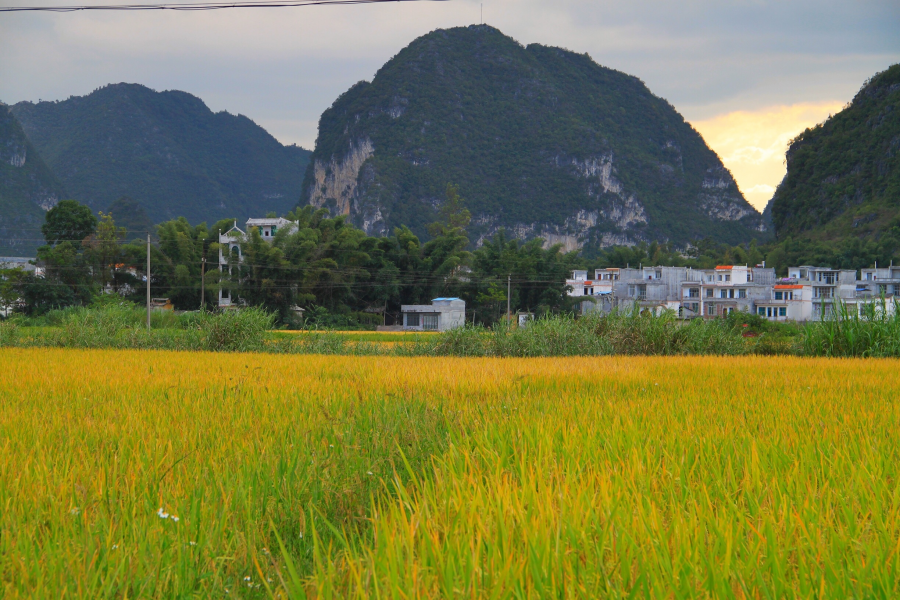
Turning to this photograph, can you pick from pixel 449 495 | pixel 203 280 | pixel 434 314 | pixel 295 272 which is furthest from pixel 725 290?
pixel 449 495

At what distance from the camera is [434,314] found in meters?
44.4

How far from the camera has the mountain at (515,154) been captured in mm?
141500

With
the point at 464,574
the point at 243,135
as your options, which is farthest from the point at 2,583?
the point at 243,135

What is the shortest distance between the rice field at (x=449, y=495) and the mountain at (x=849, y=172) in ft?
274

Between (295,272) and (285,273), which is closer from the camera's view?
(285,273)

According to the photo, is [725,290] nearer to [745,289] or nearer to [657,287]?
[745,289]

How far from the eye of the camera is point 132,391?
503cm

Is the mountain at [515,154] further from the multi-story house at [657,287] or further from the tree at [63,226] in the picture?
Answer: the tree at [63,226]

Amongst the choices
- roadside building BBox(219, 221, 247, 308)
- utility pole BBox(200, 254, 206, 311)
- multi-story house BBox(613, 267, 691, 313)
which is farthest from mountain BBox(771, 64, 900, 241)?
utility pole BBox(200, 254, 206, 311)

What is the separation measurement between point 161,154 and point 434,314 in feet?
365

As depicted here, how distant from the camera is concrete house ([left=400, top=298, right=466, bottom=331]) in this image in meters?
43.8

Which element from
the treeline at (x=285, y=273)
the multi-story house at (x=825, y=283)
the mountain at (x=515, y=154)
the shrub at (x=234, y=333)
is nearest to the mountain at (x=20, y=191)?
the treeline at (x=285, y=273)

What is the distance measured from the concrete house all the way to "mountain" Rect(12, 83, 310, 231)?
76.4 meters

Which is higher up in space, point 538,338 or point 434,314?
point 538,338
